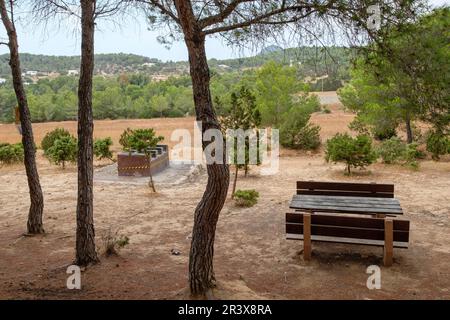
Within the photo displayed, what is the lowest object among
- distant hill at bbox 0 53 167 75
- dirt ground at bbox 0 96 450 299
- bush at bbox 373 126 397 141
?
dirt ground at bbox 0 96 450 299

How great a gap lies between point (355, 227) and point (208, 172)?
2.24 metres

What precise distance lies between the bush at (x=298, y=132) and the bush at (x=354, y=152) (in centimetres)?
687

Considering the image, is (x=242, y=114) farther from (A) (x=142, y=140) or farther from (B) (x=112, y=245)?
(B) (x=112, y=245)

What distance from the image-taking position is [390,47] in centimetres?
416

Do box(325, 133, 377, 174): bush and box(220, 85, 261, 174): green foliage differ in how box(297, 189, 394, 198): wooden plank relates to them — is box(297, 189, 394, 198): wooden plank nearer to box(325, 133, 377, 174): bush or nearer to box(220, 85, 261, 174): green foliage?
box(220, 85, 261, 174): green foliage

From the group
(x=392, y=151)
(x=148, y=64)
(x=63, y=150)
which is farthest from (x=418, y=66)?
(x=148, y=64)

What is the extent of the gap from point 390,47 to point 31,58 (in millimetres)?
60020

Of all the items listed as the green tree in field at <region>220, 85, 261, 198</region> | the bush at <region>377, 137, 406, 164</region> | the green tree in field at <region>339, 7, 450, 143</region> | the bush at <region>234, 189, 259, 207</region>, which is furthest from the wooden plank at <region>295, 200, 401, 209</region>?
the bush at <region>377, 137, 406, 164</region>

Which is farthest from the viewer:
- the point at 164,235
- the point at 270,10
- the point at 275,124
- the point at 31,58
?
the point at 31,58

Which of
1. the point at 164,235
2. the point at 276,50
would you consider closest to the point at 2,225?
the point at 164,235

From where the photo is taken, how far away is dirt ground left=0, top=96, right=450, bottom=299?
4.58 meters

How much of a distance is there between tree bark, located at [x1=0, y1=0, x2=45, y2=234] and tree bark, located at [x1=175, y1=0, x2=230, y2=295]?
400 centimetres

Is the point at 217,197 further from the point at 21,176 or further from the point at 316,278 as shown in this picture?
the point at 21,176

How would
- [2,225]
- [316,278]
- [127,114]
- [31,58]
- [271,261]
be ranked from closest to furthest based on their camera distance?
[316,278] → [271,261] → [2,225] → [127,114] → [31,58]
